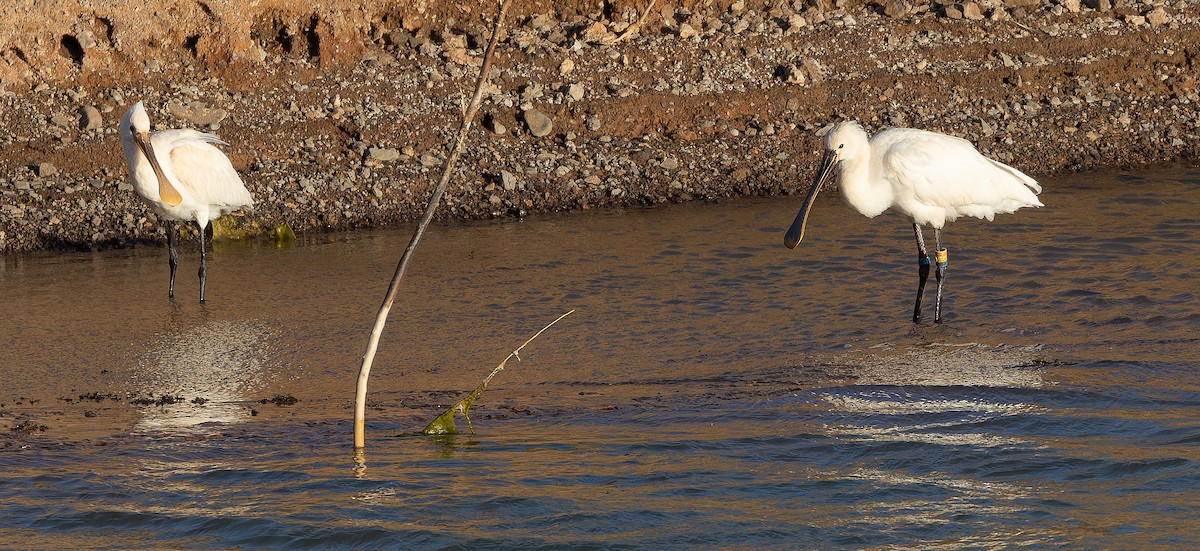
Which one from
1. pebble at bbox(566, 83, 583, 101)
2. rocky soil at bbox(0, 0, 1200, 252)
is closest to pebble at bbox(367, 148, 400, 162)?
rocky soil at bbox(0, 0, 1200, 252)

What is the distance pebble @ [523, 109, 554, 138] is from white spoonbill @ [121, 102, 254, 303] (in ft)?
10.3

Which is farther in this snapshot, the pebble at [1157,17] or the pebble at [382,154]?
the pebble at [1157,17]

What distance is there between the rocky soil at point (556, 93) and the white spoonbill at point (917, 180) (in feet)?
12.2

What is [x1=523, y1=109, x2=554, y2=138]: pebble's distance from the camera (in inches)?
541

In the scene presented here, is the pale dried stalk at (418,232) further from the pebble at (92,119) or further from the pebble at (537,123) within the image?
the pebble at (92,119)

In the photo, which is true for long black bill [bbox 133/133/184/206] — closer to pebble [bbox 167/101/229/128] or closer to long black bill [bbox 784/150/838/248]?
pebble [bbox 167/101/229/128]

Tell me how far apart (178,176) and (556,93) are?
4.36 metres

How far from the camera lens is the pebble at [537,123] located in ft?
45.1

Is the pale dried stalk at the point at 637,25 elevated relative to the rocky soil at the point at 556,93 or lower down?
elevated

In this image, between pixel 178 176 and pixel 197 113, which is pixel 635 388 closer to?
pixel 178 176

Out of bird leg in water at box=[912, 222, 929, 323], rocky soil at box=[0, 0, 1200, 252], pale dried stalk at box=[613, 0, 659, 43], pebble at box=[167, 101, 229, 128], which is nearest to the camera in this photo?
bird leg in water at box=[912, 222, 929, 323]

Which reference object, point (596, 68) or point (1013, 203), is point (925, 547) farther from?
point (596, 68)

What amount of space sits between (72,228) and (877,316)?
645cm

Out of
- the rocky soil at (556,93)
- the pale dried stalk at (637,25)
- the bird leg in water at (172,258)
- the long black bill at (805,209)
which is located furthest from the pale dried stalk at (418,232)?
the pale dried stalk at (637,25)
